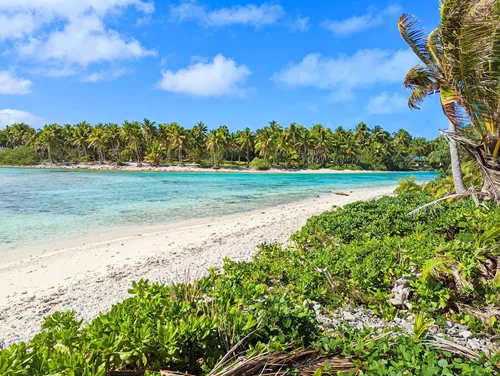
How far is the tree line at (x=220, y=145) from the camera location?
253 feet

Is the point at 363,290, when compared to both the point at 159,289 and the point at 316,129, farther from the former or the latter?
the point at 316,129

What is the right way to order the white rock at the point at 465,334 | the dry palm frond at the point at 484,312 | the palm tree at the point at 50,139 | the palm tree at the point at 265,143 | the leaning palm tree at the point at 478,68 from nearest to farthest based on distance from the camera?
the white rock at the point at 465,334 → the dry palm frond at the point at 484,312 → the leaning palm tree at the point at 478,68 → the palm tree at the point at 265,143 → the palm tree at the point at 50,139

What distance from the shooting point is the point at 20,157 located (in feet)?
279

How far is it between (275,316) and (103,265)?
6957 mm

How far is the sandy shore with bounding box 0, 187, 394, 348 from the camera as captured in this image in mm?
5535

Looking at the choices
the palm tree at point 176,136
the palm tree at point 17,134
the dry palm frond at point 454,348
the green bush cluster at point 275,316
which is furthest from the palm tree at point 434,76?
the palm tree at point 17,134

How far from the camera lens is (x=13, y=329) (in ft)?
15.9

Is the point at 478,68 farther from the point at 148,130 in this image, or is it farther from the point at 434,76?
the point at 148,130

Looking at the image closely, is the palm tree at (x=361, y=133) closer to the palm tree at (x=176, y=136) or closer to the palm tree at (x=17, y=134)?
the palm tree at (x=176, y=136)

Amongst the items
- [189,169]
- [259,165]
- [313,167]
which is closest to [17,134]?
[189,169]

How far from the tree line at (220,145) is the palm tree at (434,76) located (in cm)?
6408

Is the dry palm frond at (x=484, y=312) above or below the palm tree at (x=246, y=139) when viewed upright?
below

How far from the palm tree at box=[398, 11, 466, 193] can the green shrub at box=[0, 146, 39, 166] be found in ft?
322

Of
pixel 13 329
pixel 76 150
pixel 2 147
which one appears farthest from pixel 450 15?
pixel 2 147
